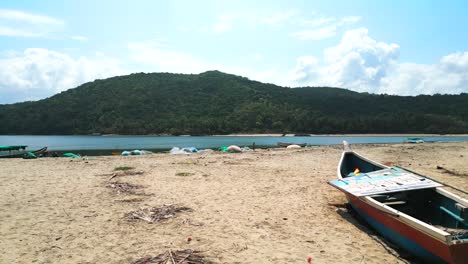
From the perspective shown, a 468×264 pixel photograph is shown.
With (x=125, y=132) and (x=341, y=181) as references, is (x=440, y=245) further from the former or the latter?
(x=125, y=132)

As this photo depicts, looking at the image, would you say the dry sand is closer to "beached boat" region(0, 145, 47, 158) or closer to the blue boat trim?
the blue boat trim

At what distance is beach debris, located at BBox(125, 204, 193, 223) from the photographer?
7648 mm

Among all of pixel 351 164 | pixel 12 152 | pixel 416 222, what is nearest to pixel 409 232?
pixel 416 222

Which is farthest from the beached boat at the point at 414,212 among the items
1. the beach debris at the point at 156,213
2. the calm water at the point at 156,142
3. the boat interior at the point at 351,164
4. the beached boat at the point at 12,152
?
the calm water at the point at 156,142

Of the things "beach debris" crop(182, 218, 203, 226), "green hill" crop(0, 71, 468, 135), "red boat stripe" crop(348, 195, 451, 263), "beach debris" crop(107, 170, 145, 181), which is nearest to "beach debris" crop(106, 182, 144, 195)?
"beach debris" crop(107, 170, 145, 181)

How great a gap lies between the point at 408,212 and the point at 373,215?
92cm

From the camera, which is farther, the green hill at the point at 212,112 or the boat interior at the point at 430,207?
the green hill at the point at 212,112

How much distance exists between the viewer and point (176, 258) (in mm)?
5230

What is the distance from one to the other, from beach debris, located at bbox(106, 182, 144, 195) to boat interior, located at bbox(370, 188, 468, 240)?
732 centimetres

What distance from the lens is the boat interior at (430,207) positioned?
6.36 metres

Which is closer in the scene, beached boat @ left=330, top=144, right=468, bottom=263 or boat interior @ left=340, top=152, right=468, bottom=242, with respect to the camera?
beached boat @ left=330, top=144, right=468, bottom=263

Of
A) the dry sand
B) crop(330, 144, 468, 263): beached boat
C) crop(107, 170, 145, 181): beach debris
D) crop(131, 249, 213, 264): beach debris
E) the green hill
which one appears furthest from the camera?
the green hill

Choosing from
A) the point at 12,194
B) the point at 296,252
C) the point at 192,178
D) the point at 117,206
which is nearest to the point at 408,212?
the point at 296,252

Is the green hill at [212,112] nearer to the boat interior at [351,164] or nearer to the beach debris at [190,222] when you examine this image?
the boat interior at [351,164]
